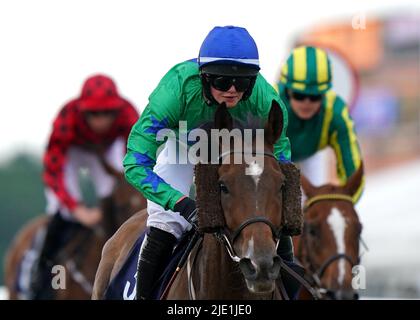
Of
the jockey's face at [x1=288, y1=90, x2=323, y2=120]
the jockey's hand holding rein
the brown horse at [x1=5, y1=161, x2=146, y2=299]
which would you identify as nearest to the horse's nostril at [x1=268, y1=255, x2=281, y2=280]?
the jockey's face at [x1=288, y1=90, x2=323, y2=120]

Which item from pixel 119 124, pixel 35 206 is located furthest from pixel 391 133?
pixel 119 124

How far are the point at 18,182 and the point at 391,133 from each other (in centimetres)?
1551

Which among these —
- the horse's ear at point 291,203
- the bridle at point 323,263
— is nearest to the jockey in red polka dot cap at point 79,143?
the bridle at point 323,263

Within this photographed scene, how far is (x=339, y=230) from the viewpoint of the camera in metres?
8.12

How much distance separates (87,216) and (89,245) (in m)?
0.29

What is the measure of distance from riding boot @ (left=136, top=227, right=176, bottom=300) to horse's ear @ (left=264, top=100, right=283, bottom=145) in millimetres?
986

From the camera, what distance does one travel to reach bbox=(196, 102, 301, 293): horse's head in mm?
5570

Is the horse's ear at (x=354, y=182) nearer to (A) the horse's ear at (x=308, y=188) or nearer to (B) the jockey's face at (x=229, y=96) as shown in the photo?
(A) the horse's ear at (x=308, y=188)

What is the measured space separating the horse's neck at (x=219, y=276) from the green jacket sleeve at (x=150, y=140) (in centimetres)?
39

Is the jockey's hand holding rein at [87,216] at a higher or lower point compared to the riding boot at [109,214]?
higher

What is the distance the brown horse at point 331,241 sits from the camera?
26.5ft

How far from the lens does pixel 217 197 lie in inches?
228

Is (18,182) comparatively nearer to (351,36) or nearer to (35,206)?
(35,206)
